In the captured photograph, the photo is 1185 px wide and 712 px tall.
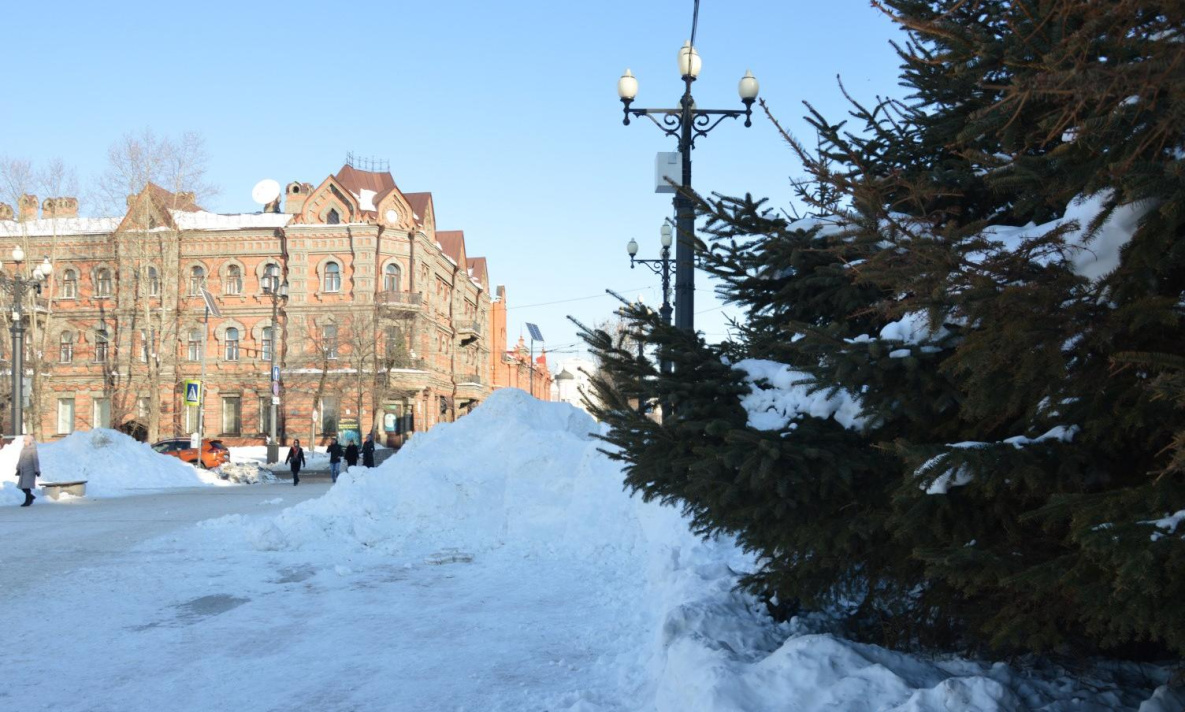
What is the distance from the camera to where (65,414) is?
52.2 metres

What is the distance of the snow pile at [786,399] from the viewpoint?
4297mm

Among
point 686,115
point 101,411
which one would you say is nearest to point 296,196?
point 101,411

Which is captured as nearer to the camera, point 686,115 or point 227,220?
point 686,115

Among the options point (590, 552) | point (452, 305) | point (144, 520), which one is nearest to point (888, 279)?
point (590, 552)

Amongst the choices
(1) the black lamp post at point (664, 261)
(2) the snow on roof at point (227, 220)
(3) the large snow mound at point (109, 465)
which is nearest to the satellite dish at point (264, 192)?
(2) the snow on roof at point (227, 220)

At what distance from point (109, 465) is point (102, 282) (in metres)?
28.3

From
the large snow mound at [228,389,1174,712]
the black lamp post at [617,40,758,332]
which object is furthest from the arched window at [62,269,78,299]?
the black lamp post at [617,40,758,332]

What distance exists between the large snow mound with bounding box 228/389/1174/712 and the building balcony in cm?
3106

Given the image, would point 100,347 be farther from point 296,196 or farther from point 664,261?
point 664,261

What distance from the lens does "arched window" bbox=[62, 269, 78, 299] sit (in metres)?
52.1

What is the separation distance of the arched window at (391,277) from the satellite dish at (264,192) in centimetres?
1051

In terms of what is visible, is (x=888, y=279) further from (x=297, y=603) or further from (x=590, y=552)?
(x=590, y=552)

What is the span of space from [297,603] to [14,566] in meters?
4.59

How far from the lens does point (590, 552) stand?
37.9 ft
